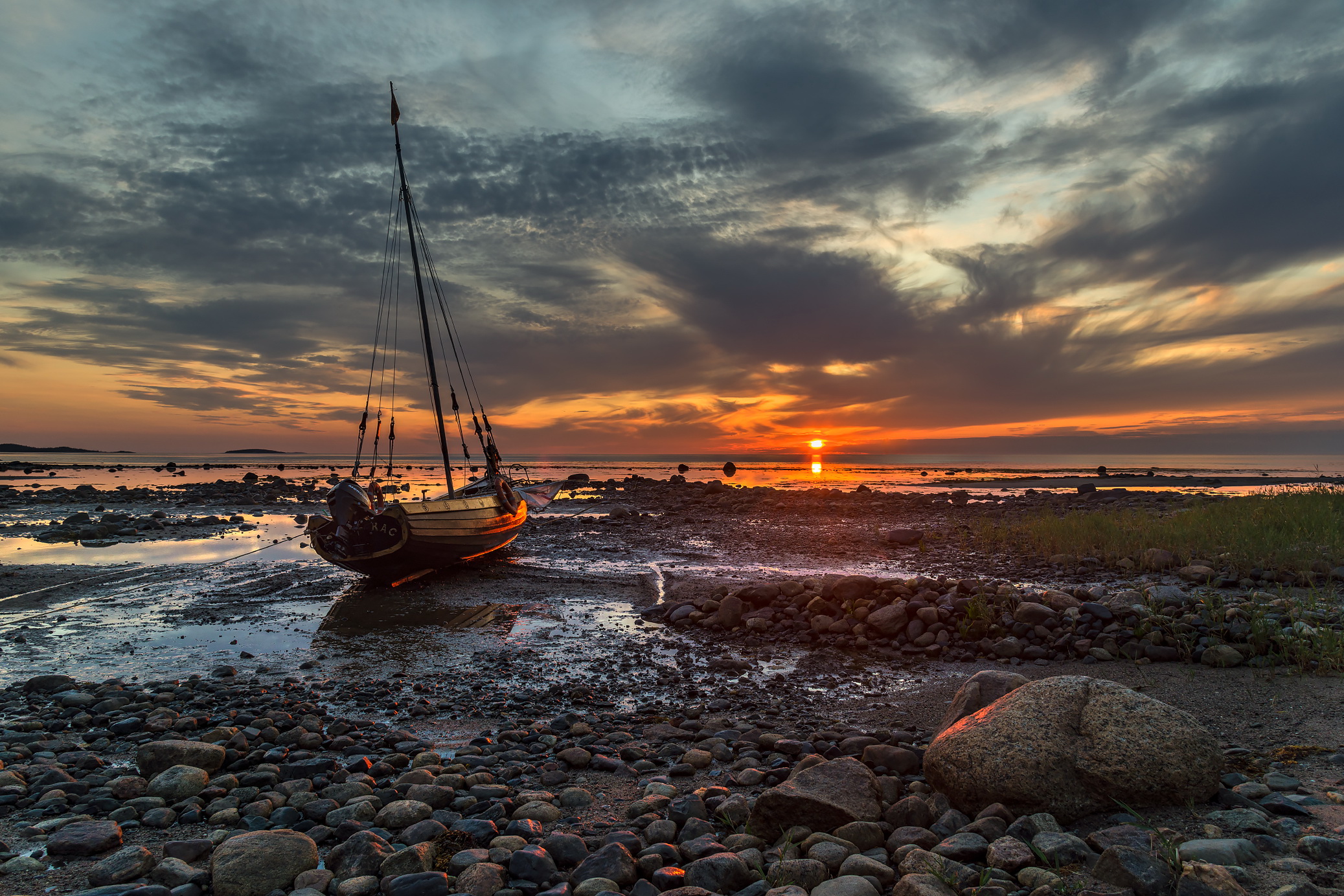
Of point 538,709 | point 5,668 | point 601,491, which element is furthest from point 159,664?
point 601,491

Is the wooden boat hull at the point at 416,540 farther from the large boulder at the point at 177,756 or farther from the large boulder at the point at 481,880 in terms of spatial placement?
the large boulder at the point at 481,880

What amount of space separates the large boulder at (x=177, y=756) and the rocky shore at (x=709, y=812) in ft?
0.06

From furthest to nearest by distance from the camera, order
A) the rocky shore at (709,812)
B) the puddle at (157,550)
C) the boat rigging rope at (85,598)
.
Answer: the puddle at (157,550), the boat rigging rope at (85,598), the rocky shore at (709,812)

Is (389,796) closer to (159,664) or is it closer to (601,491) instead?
(159,664)

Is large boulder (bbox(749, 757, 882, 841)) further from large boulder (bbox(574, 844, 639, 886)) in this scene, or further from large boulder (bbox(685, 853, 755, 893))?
large boulder (bbox(574, 844, 639, 886))

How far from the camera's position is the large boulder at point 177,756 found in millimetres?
5539

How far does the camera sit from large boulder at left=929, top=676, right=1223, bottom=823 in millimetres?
4410

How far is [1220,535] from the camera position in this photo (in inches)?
561

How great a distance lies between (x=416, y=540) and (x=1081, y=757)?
13.5 m

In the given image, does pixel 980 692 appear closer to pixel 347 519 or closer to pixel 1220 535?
pixel 1220 535

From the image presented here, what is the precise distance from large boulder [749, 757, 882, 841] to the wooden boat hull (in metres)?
12.0

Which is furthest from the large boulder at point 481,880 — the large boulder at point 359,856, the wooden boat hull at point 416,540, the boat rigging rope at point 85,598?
the boat rigging rope at point 85,598

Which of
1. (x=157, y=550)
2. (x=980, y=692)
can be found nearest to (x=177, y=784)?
(x=980, y=692)

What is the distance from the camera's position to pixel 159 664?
9.24m
